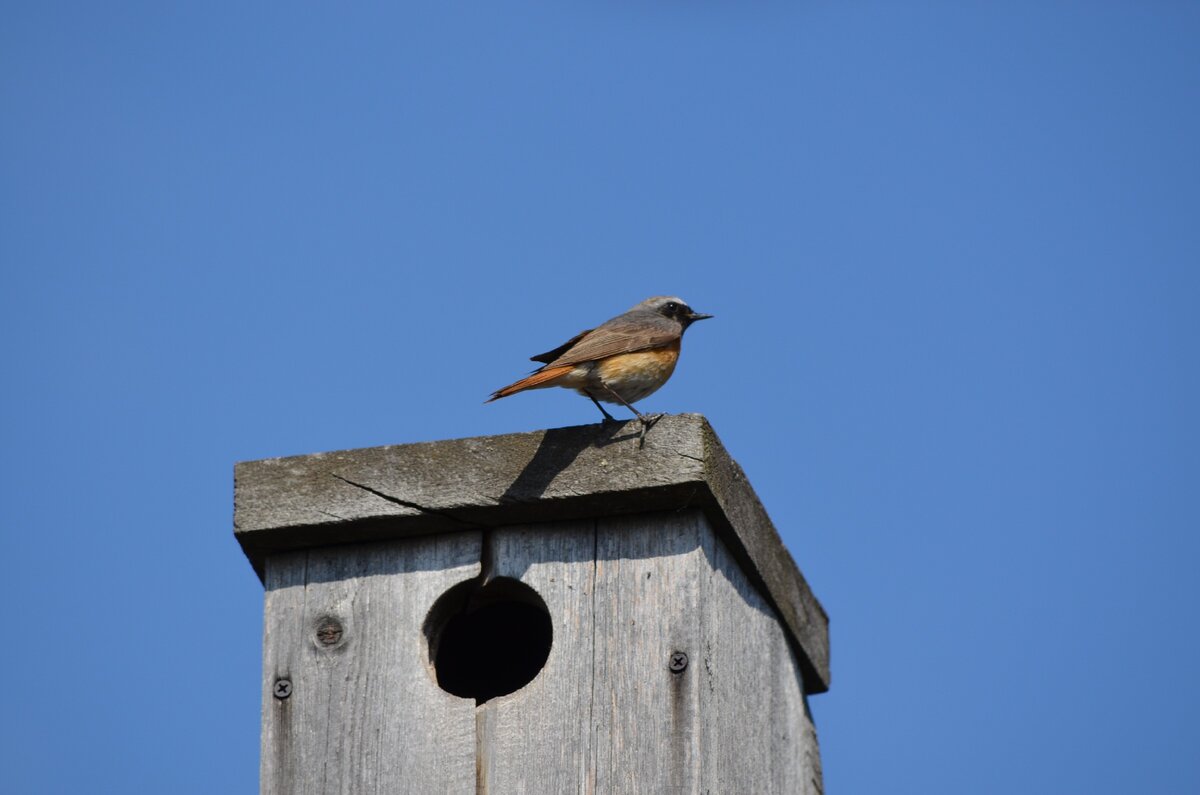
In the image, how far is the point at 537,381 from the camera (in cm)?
692

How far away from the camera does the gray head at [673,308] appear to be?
26.1ft

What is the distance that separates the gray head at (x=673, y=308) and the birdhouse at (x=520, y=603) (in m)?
1.59

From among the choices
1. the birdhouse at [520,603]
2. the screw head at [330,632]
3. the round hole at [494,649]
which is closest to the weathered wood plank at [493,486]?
the birdhouse at [520,603]

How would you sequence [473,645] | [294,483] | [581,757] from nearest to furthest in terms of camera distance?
[581,757]
[294,483]
[473,645]

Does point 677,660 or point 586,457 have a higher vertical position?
point 586,457

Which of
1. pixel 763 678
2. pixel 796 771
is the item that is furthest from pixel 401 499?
pixel 796 771

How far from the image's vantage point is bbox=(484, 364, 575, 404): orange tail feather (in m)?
6.70

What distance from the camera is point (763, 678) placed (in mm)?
6605

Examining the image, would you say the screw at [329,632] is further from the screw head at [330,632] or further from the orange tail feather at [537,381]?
the orange tail feather at [537,381]

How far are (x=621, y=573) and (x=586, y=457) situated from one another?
0.39 meters

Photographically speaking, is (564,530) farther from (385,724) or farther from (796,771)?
(796,771)

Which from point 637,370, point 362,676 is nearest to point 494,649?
point 362,676

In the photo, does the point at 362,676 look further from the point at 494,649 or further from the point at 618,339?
the point at 618,339

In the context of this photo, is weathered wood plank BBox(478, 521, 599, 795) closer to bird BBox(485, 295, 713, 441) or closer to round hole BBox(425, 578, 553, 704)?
round hole BBox(425, 578, 553, 704)
